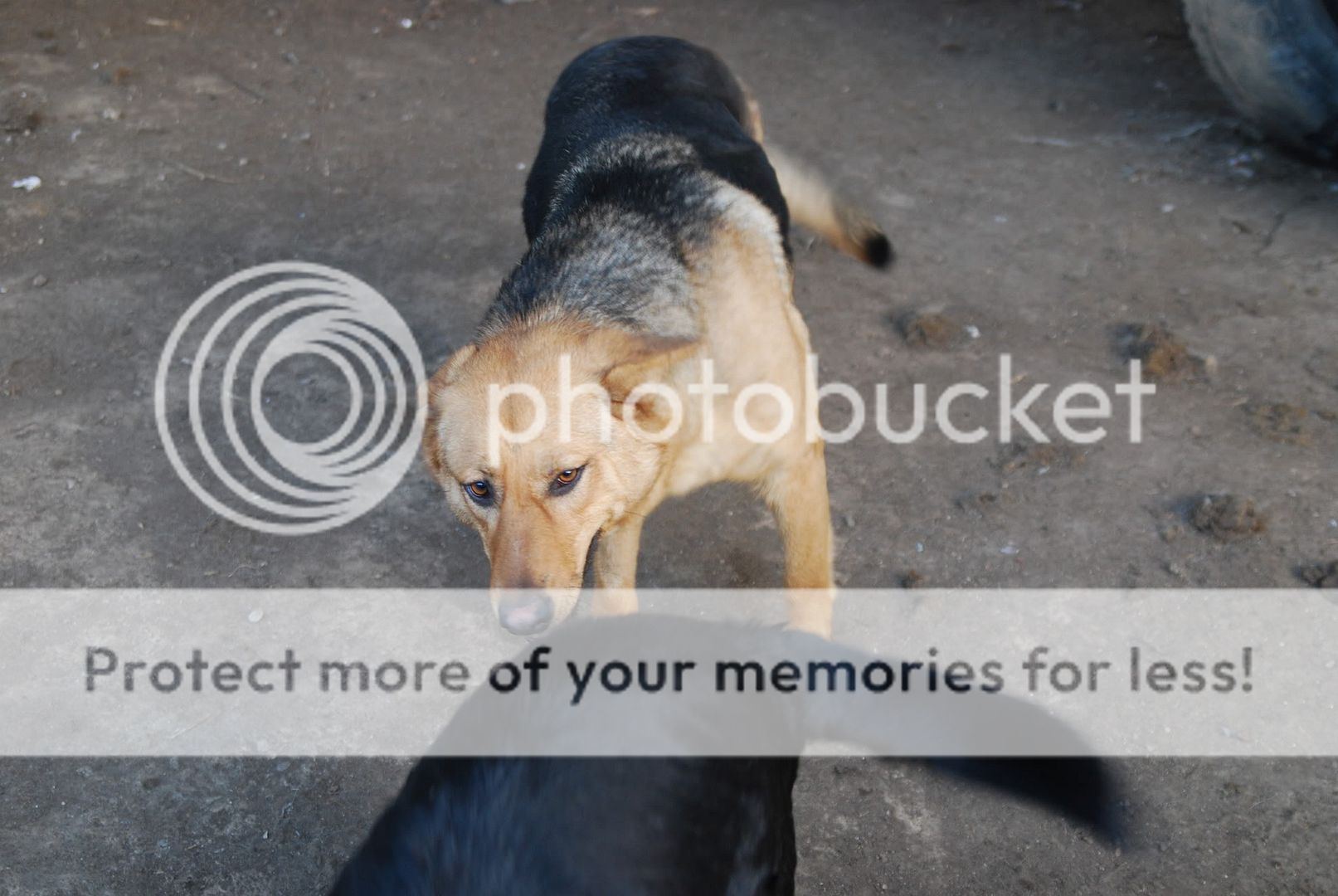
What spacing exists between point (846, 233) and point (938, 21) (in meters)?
3.59

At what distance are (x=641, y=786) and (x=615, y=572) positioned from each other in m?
1.45

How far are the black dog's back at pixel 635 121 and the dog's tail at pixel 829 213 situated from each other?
0.30 meters

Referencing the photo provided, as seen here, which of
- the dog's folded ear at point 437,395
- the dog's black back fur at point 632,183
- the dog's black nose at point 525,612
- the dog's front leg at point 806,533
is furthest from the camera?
the dog's front leg at point 806,533

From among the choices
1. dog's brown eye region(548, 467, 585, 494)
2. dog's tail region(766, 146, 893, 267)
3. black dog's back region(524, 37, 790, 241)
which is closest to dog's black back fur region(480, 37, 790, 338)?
black dog's back region(524, 37, 790, 241)

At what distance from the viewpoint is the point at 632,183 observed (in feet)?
10.5

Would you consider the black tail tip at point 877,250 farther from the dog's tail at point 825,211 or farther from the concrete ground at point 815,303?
the concrete ground at point 815,303

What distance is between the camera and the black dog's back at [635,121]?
3391 mm

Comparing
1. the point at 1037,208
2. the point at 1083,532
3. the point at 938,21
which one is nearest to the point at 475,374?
the point at 1083,532

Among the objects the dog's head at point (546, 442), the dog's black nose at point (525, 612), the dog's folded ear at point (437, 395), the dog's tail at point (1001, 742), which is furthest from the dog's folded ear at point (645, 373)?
the dog's tail at point (1001, 742)

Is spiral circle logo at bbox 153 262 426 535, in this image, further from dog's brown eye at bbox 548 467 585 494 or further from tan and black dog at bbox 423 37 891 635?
dog's brown eye at bbox 548 467 585 494

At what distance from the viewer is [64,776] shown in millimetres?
2900

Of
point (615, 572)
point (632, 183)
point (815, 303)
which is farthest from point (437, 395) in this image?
point (815, 303)

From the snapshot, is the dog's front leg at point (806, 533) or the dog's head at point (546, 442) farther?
the dog's front leg at point (806, 533)

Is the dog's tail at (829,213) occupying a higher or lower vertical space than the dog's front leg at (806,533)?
higher
